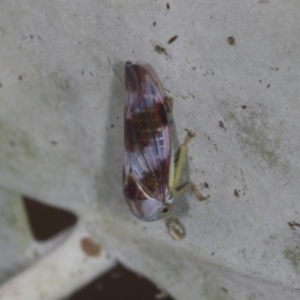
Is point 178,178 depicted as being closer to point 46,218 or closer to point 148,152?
point 148,152

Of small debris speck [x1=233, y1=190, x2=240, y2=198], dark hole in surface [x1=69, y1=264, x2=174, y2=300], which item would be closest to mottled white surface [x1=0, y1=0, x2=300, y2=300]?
small debris speck [x1=233, y1=190, x2=240, y2=198]

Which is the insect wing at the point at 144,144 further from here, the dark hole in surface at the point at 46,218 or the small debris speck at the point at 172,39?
the dark hole in surface at the point at 46,218

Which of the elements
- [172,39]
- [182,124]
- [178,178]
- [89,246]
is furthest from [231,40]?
[89,246]

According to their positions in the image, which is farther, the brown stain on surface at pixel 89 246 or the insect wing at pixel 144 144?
the brown stain on surface at pixel 89 246

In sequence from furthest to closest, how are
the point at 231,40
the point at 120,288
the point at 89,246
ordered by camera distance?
1. the point at 120,288
2. the point at 89,246
3. the point at 231,40

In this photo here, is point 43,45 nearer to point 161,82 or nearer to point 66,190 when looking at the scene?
point 161,82

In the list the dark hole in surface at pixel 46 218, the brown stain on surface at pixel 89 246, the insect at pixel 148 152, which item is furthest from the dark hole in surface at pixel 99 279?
the insect at pixel 148 152

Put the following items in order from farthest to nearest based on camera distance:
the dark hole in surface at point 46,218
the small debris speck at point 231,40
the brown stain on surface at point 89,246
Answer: the dark hole in surface at point 46,218 < the brown stain on surface at point 89,246 < the small debris speck at point 231,40
